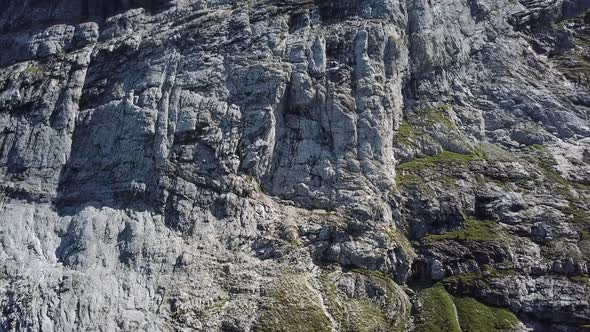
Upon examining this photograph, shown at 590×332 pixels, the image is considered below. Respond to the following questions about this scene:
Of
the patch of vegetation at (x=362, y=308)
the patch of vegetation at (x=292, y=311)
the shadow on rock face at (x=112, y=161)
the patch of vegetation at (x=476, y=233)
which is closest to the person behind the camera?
the patch of vegetation at (x=292, y=311)

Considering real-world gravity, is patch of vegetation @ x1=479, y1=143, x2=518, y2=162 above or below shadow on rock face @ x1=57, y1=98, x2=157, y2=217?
above

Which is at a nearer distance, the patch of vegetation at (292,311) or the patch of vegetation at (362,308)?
the patch of vegetation at (292,311)

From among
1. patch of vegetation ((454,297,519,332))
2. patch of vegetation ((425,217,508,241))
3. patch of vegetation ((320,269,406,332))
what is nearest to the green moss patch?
patch of vegetation ((454,297,519,332))

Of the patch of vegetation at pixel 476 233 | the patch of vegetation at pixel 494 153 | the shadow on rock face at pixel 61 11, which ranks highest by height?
the shadow on rock face at pixel 61 11

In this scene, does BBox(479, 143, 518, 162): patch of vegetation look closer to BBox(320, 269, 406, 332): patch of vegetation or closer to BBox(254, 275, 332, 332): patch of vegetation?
BBox(320, 269, 406, 332): patch of vegetation

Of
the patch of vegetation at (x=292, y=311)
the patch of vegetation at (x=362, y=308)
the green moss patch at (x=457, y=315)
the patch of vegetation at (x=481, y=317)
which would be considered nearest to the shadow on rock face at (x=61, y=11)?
the patch of vegetation at (x=292, y=311)

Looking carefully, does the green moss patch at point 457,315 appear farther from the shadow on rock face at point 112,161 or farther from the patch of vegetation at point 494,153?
the shadow on rock face at point 112,161
